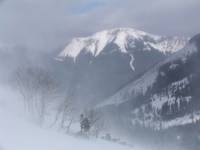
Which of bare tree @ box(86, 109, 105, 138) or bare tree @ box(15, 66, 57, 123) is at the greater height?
bare tree @ box(15, 66, 57, 123)

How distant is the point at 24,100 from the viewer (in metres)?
57.0

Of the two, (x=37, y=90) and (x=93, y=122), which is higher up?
(x=37, y=90)

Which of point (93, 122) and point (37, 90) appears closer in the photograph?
point (37, 90)

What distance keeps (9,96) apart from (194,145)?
15647 cm

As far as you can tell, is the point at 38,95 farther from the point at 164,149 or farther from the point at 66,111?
the point at 164,149

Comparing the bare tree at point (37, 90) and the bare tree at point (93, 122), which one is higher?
the bare tree at point (37, 90)

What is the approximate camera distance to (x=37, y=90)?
5562 cm

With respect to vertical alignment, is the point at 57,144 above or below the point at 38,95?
below

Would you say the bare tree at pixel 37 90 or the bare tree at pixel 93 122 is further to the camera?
the bare tree at pixel 93 122

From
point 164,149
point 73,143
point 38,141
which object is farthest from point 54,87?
point 164,149

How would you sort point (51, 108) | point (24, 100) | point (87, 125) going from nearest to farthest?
point (24, 100)
point (87, 125)
point (51, 108)

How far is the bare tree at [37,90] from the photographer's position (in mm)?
53609

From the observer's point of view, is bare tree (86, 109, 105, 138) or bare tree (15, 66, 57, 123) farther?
bare tree (86, 109, 105, 138)

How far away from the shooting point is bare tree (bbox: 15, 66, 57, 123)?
176 feet
